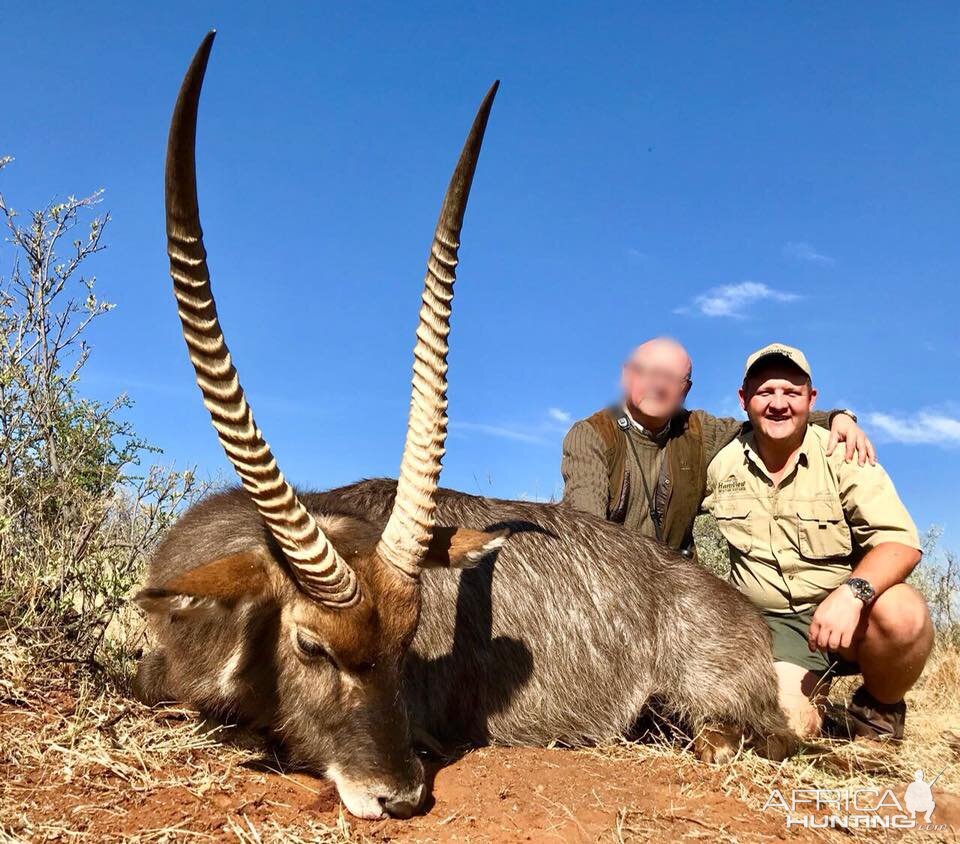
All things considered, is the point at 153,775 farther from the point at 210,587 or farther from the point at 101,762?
the point at 210,587

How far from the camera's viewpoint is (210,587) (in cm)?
334

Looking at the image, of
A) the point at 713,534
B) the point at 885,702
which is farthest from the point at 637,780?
the point at 713,534

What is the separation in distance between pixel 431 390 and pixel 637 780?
2114 millimetres

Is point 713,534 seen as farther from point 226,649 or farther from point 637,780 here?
point 226,649

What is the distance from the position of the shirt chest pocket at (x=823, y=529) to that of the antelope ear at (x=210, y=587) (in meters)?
3.64

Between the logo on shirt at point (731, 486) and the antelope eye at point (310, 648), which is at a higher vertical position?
the logo on shirt at point (731, 486)

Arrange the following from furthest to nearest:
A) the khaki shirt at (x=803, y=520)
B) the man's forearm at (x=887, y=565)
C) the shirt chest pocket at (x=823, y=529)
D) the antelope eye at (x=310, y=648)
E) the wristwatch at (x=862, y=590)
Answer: the shirt chest pocket at (x=823, y=529) → the khaki shirt at (x=803, y=520) → the man's forearm at (x=887, y=565) → the wristwatch at (x=862, y=590) → the antelope eye at (x=310, y=648)

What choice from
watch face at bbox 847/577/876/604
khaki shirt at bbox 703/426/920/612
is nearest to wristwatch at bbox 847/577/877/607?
watch face at bbox 847/577/876/604

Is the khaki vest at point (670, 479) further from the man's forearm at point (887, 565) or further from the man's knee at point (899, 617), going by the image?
the man's knee at point (899, 617)

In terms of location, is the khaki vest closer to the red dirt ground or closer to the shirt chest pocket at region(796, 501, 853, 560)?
the shirt chest pocket at region(796, 501, 853, 560)

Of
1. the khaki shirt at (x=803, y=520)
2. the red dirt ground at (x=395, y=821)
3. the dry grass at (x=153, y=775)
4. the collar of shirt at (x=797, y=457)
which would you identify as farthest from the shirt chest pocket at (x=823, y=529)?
the red dirt ground at (x=395, y=821)

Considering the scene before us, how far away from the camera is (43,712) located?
3.91m

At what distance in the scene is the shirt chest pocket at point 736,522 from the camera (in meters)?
5.90

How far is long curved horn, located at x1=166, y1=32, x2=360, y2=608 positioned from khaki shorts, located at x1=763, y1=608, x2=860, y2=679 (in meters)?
3.35
